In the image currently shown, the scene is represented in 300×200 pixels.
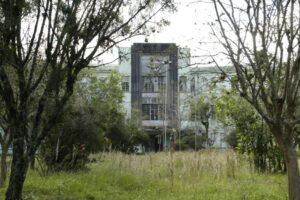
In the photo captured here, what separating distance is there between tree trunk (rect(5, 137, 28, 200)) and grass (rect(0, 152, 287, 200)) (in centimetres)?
76

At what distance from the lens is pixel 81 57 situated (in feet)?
23.4

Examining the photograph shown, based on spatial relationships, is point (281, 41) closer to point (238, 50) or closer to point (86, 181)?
point (238, 50)

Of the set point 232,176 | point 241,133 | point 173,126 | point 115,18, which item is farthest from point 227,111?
point 173,126

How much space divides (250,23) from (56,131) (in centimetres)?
901

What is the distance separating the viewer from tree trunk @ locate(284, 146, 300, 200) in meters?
4.84

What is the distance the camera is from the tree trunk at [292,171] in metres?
4.84

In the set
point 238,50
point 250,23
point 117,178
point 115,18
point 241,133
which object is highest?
point 115,18


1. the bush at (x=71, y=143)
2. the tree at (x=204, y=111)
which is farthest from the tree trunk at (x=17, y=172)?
the tree at (x=204, y=111)

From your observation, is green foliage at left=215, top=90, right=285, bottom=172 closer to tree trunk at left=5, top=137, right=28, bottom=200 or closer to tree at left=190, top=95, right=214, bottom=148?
tree trunk at left=5, top=137, right=28, bottom=200

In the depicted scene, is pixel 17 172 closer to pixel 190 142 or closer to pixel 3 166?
pixel 3 166

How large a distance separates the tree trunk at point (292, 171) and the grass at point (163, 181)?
1576mm

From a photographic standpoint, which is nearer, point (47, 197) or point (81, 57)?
point (81, 57)

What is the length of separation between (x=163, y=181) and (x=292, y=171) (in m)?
5.42

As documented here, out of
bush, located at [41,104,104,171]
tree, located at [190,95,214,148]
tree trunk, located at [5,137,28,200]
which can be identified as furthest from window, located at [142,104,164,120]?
tree trunk, located at [5,137,28,200]
